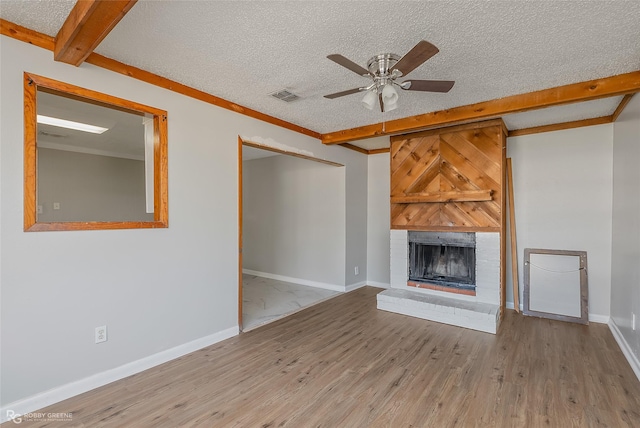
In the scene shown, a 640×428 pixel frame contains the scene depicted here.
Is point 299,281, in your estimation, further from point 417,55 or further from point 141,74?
point 417,55

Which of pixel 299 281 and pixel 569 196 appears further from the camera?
pixel 299 281

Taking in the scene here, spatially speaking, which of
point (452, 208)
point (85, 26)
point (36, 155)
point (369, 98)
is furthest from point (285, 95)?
point (452, 208)

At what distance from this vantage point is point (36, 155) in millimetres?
2031

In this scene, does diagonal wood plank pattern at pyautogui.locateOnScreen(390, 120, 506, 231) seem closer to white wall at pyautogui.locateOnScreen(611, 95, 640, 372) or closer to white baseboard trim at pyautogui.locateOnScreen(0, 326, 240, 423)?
white wall at pyautogui.locateOnScreen(611, 95, 640, 372)

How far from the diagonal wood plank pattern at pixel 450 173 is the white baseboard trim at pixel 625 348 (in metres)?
1.50

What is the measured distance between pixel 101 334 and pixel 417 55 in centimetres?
296

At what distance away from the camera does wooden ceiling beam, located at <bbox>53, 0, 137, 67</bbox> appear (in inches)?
61.6

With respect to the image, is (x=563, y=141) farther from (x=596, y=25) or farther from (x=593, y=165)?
(x=596, y=25)

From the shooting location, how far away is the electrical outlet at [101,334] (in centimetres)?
229

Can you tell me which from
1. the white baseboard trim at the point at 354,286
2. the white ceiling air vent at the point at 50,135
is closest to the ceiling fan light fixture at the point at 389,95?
the white baseboard trim at the point at 354,286

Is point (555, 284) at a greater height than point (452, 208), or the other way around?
point (452, 208)

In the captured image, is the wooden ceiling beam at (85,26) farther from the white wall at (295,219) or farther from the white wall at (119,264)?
the white wall at (295,219)

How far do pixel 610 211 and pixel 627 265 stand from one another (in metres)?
1.06

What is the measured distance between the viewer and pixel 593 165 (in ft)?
12.1
